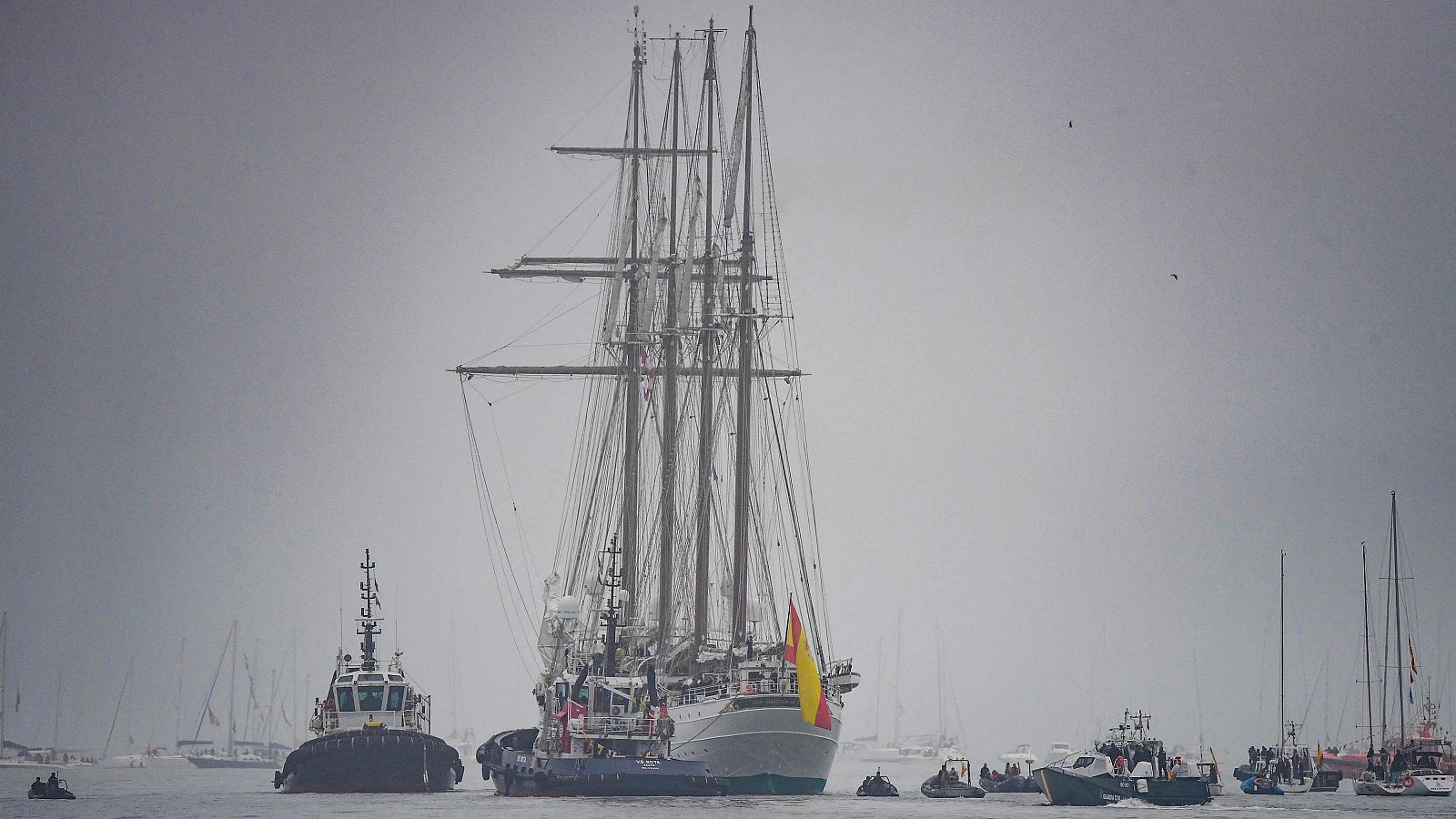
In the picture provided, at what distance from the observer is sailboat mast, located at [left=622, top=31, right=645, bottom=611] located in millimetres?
139625

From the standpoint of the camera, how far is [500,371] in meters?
155

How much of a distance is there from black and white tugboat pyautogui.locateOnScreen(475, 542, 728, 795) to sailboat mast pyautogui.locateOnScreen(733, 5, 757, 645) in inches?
276

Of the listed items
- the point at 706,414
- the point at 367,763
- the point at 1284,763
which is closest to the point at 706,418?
the point at 706,414

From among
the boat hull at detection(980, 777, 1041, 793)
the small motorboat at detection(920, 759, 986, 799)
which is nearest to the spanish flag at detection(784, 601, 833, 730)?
the small motorboat at detection(920, 759, 986, 799)

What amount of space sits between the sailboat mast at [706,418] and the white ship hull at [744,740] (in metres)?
12.8

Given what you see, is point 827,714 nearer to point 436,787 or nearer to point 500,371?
point 436,787

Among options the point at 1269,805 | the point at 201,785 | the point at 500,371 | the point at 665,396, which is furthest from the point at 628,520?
the point at 201,785

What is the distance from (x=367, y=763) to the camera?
128 meters

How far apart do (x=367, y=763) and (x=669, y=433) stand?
2871cm

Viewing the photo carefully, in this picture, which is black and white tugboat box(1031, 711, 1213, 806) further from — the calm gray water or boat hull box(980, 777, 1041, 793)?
boat hull box(980, 777, 1041, 793)

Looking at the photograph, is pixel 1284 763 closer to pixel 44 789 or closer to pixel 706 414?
pixel 706 414

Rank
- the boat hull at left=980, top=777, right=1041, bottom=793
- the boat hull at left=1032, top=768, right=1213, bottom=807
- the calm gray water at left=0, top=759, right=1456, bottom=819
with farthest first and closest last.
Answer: the boat hull at left=980, top=777, right=1041, bottom=793
the boat hull at left=1032, top=768, right=1213, bottom=807
the calm gray water at left=0, top=759, right=1456, bottom=819

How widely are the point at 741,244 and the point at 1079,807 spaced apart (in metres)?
40.9

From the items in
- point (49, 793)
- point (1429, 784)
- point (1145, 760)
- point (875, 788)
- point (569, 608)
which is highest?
point (569, 608)
